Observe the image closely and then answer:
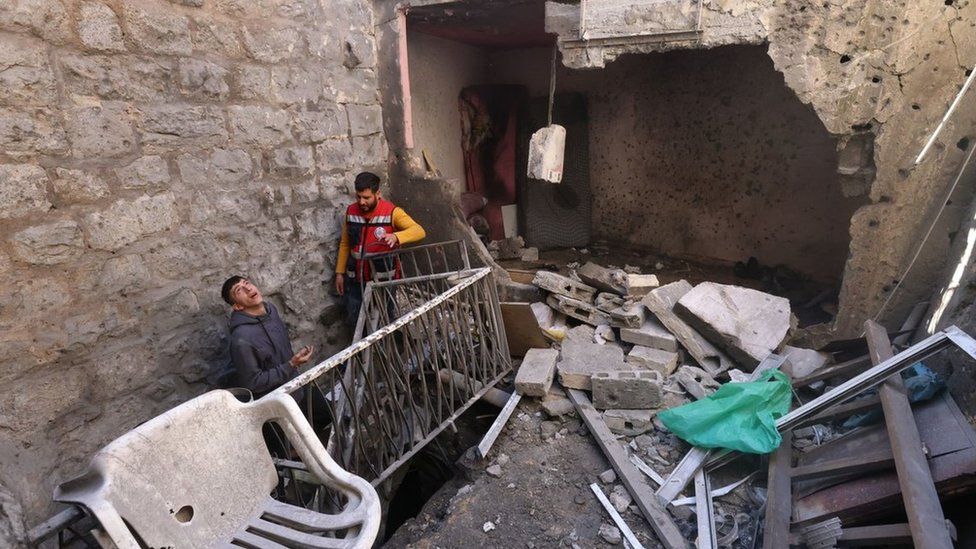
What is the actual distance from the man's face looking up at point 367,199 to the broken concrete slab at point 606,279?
219cm

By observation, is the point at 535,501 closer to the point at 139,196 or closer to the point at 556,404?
the point at 556,404

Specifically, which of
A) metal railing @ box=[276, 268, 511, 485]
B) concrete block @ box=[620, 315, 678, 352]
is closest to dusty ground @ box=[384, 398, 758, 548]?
metal railing @ box=[276, 268, 511, 485]

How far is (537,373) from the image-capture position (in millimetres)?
3771

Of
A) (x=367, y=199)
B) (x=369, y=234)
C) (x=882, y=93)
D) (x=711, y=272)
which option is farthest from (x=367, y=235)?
(x=711, y=272)

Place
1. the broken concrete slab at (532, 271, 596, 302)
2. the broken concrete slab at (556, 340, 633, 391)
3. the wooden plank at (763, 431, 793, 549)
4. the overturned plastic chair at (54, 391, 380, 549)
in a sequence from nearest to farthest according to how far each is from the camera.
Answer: the overturned plastic chair at (54, 391, 380, 549), the wooden plank at (763, 431, 793, 549), the broken concrete slab at (556, 340, 633, 391), the broken concrete slab at (532, 271, 596, 302)

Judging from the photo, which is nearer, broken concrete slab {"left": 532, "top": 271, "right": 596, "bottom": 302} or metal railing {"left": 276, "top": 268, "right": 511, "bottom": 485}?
metal railing {"left": 276, "top": 268, "right": 511, "bottom": 485}

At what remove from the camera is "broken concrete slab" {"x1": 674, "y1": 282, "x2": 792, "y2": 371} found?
405 centimetres

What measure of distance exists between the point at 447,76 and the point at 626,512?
5.61 m

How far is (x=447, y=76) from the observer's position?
263 inches

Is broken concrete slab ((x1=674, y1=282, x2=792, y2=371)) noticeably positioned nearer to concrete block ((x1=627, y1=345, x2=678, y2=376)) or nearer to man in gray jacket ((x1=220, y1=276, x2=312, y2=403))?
concrete block ((x1=627, y1=345, x2=678, y2=376))

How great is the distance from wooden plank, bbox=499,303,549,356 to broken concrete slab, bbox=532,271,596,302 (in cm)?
52

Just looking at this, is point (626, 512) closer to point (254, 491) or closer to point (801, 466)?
point (801, 466)

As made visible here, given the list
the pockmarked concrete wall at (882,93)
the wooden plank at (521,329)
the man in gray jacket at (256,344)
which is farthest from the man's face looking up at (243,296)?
the pockmarked concrete wall at (882,93)

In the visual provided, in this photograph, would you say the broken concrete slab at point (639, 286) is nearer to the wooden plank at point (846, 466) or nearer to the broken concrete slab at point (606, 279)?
the broken concrete slab at point (606, 279)
